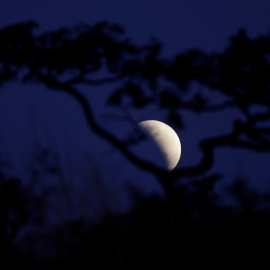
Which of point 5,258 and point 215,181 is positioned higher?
point 215,181

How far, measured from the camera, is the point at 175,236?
6031 mm

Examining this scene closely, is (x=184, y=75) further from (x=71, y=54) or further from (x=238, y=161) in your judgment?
(x=238, y=161)

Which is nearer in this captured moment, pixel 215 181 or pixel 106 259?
pixel 215 181

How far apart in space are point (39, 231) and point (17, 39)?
2.68 m

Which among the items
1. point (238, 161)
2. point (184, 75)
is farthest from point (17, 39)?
point (238, 161)

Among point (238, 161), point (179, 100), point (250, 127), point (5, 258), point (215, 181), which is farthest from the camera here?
point (238, 161)

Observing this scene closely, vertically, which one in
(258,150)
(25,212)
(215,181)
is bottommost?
(25,212)

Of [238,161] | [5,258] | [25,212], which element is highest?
[238,161]

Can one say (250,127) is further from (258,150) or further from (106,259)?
(106,259)

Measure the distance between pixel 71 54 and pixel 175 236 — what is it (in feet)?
9.37

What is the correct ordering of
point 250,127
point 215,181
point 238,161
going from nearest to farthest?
point 215,181, point 250,127, point 238,161

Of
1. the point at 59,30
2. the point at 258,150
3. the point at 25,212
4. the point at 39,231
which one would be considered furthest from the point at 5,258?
the point at 258,150

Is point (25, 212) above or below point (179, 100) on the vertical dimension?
below

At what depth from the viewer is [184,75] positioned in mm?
6297
